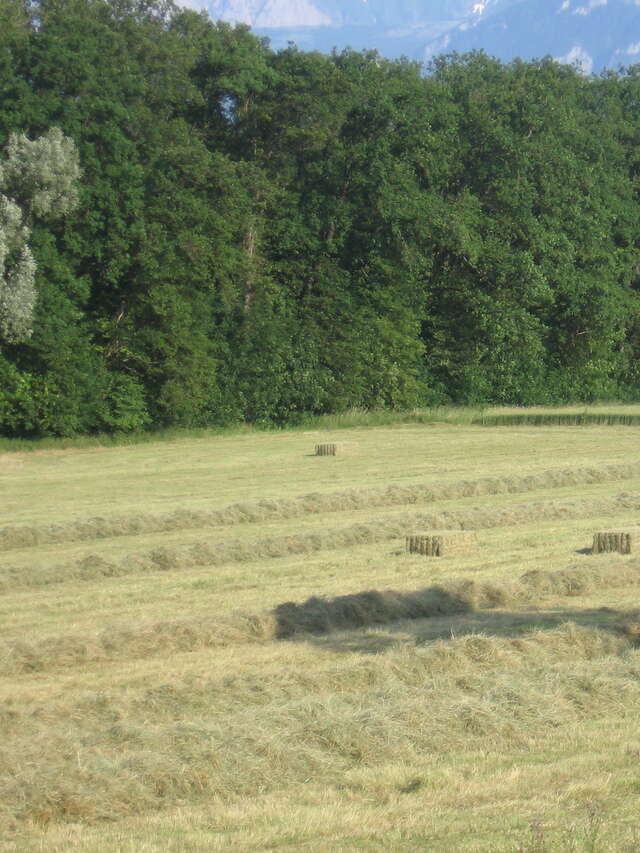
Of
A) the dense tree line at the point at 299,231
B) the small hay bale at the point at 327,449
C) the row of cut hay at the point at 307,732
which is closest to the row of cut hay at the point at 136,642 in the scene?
the row of cut hay at the point at 307,732

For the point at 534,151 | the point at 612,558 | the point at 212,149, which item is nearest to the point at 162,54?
the point at 212,149

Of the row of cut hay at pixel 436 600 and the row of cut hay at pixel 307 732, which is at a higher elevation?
the row of cut hay at pixel 307 732

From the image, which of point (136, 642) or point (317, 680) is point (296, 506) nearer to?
point (136, 642)

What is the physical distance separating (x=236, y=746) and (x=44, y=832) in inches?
66.0

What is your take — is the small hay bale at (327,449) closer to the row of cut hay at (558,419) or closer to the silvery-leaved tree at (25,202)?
the silvery-leaved tree at (25,202)

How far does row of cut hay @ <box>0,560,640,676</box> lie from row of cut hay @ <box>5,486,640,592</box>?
461 cm

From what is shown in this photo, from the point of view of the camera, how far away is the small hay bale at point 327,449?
38406mm

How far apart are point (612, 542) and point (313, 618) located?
6.78 meters

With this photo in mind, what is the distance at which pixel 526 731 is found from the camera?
9297 mm

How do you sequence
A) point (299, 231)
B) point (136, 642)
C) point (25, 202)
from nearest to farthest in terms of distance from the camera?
point (136, 642) → point (25, 202) → point (299, 231)

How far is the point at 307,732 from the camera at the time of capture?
8984 mm

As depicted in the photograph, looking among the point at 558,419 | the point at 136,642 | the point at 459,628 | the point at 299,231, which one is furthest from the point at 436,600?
the point at 299,231

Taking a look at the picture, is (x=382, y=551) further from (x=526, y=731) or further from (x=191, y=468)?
(x=191, y=468)

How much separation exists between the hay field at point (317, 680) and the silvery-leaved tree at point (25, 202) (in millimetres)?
17589
